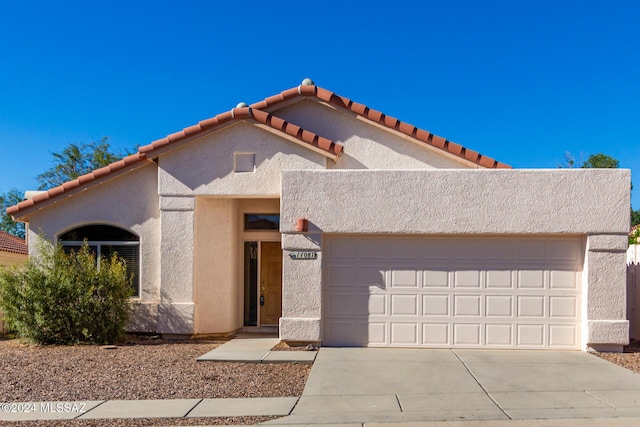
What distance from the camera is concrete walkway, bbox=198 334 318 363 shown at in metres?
9.78

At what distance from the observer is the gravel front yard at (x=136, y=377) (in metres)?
7.95

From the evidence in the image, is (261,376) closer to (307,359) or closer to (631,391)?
(307,359)

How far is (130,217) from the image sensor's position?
13.1m

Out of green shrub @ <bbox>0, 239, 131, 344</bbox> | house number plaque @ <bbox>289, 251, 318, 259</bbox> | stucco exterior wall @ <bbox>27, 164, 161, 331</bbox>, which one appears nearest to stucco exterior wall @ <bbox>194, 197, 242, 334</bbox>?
stucco exterior wall @ <bbox>27, 164, 161, 331</bbox>

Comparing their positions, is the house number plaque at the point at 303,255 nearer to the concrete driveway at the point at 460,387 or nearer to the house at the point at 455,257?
the house at the point at 455,257

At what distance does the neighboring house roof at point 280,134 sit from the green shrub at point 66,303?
1971mm

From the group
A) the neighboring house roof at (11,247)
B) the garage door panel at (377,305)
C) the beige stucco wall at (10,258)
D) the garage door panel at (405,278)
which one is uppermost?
the garage door panel at (405,278)

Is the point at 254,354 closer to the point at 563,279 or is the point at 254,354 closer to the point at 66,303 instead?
the point at 66,303

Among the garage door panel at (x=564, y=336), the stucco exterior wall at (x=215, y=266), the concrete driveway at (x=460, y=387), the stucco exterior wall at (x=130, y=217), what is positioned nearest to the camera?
the concrete driveway at (x=460, y=387)

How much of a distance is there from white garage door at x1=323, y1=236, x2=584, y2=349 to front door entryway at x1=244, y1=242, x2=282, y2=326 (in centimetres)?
315

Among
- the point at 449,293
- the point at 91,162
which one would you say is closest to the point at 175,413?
the point at 449,293

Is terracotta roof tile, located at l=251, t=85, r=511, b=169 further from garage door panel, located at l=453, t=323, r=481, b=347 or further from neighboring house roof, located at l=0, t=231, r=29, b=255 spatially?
neighboring house roof, located at l=0, t=231, r=29, b=255

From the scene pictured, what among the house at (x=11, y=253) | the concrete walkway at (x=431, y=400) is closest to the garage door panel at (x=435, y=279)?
the concrete walkway at (x=431, y=400)

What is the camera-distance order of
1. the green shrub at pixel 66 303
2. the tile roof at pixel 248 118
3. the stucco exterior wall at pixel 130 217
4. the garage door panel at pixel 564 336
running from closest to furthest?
1. the garage door panel at pixel 564 336
2. the green shrub at pixel 66 303
3. the tile roof at pixel 248 118
4. the stucco exterior wall at pixel 130 217
